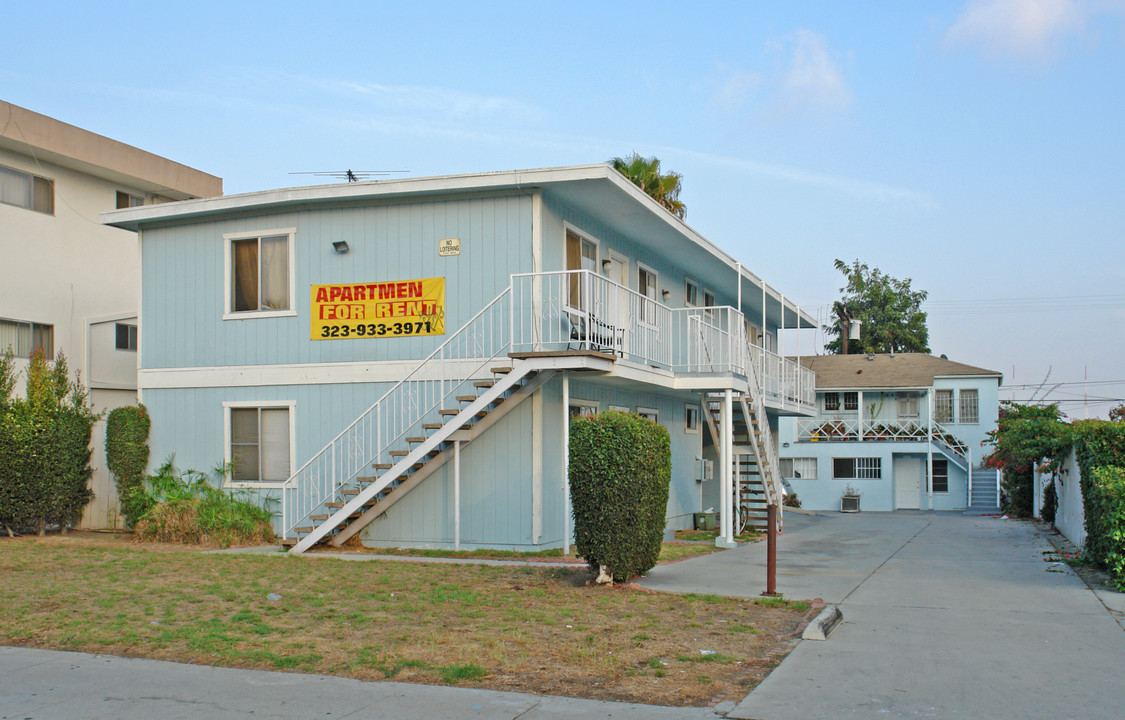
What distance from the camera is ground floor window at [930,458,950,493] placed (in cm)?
4128

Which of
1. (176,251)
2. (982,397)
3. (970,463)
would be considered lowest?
(970,463)

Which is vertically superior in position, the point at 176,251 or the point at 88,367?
→ the point at 176,251

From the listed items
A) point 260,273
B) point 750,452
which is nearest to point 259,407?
point 260,273

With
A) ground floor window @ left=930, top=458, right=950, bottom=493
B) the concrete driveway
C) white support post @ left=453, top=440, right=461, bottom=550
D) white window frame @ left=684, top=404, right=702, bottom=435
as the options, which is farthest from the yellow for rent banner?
ground floor window @ left=930, top=458, right=950, bottom=493

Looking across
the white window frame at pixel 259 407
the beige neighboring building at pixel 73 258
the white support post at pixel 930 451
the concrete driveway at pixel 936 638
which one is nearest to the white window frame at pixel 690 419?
the concrete driveway at pixel 936 638

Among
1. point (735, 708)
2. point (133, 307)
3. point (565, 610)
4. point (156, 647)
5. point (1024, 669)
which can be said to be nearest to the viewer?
point (735, 708)

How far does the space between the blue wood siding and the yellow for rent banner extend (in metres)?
0.12

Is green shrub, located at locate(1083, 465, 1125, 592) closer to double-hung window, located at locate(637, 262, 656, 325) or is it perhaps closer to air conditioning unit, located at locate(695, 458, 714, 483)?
double-hung window, located at locate(637, 262, 656, 325)

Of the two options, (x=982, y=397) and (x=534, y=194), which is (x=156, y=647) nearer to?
(x=534, y=194)

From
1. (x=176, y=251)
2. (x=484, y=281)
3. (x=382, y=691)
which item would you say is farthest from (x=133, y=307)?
(x=382, y=691)

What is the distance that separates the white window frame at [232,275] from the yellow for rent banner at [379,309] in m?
0.46

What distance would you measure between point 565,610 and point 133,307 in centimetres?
1666

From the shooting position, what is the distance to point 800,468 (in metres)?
42.2

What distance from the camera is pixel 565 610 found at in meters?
9.50
